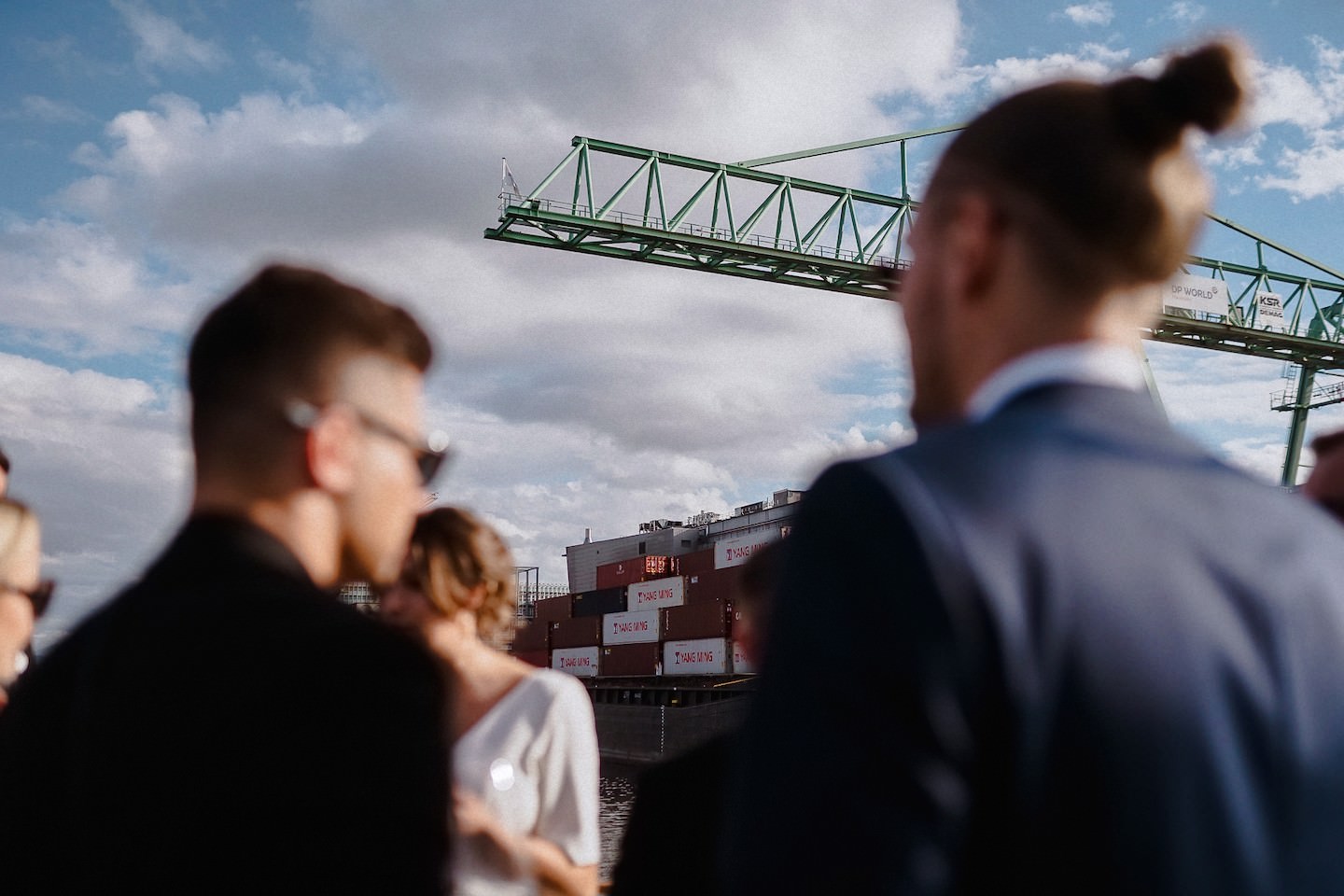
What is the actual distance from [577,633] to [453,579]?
45.3 meters

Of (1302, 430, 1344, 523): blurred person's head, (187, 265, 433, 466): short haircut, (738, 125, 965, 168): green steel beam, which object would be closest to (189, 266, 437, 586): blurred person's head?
(187, 265, 433, 466): short haircut

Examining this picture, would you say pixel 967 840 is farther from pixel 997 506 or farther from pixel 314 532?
pixel 314 532

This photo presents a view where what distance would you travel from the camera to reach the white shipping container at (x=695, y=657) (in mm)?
36531

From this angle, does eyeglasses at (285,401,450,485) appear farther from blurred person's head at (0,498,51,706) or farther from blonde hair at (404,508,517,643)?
blurred person's head at (0,498,51,706)

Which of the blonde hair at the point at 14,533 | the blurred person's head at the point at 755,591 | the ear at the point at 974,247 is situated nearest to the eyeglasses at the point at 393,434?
the ear at the point at 974,247

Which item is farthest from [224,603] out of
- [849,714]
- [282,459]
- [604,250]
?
[604,250]

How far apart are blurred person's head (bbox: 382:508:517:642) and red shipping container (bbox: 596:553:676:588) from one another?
136 ft

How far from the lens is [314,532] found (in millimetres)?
1743

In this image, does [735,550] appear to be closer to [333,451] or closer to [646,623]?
[646,623]

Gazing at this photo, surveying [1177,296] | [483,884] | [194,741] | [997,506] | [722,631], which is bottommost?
[722,631]

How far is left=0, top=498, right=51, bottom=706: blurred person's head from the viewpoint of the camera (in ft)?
11.7

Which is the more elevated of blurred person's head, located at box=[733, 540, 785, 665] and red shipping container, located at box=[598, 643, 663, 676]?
blurred person's head, located at box=[733, 540, 785, 665]

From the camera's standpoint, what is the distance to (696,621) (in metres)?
38.5

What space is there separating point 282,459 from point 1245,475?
145cm
